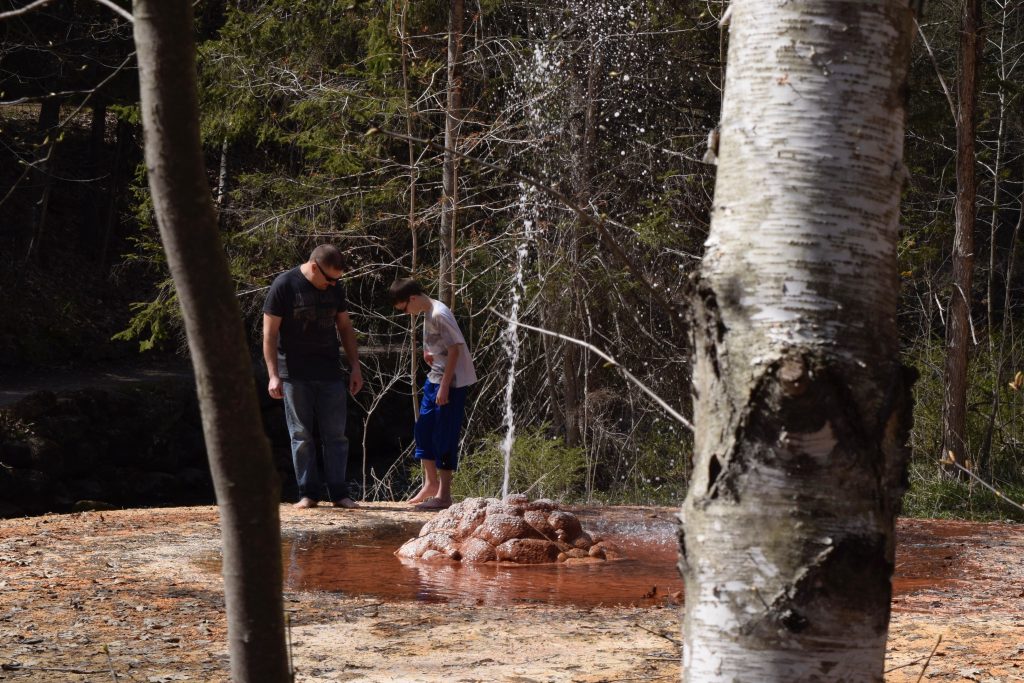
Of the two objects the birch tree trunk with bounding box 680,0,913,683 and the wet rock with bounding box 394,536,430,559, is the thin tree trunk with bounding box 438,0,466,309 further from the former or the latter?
the birch tree trunk with bounding box 680,0,913,683

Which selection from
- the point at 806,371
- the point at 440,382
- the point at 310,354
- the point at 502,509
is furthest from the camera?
the point at 440,382

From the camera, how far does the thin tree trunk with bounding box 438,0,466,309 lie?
13.1 meters

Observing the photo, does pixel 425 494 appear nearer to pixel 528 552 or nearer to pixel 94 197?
pixel 528 552

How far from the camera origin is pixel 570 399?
45.1ft

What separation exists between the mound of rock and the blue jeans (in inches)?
60.0

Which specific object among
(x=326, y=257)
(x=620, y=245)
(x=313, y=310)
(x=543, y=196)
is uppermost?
(x=543, y=196)

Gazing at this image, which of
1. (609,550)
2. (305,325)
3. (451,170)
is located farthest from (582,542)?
(451,170)

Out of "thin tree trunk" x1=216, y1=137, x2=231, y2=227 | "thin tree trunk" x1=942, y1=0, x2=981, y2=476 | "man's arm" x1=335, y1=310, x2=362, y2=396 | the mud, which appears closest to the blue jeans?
"man's arm" x1=335, y1=310, x2=362, y2=396

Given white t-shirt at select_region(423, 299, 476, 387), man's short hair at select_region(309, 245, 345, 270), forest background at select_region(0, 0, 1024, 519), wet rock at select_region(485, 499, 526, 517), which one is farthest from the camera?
forest background at select_region(0, 0, 1024, 519)

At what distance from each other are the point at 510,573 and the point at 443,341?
2175 mm

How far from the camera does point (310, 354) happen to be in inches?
327

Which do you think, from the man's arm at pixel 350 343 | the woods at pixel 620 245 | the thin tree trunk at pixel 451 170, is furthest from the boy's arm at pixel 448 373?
the thin tree trunk at pixel 451 170

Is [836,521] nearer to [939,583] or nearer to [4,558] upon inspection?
[939,583]

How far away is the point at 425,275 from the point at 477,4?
3.48 metres
